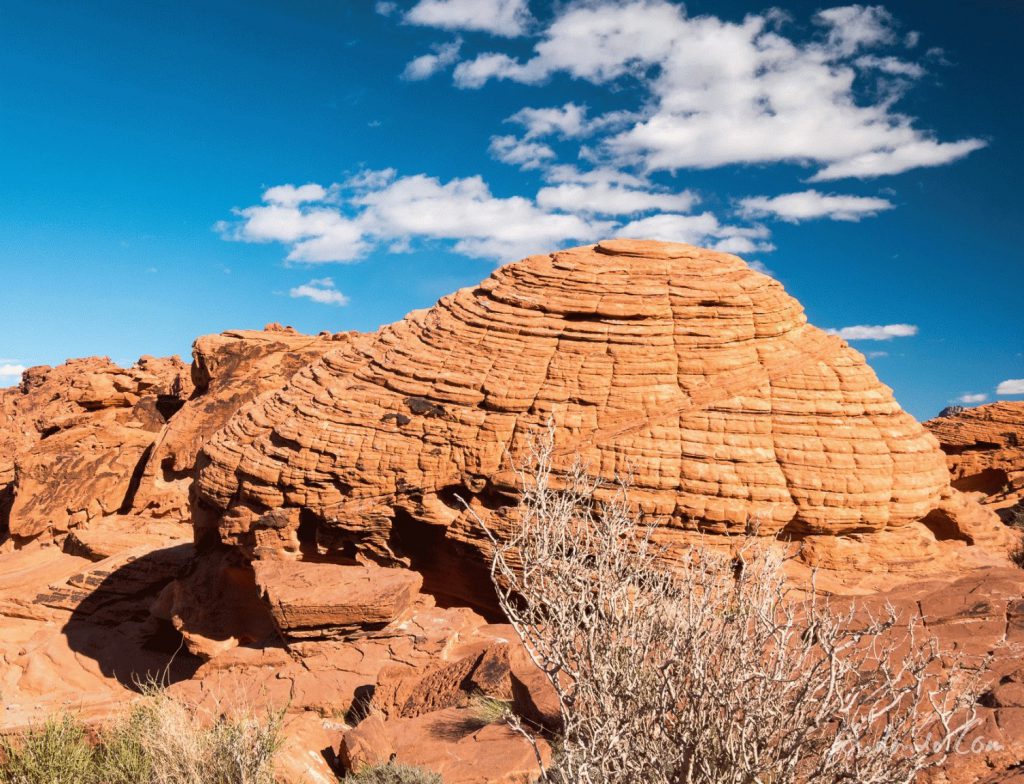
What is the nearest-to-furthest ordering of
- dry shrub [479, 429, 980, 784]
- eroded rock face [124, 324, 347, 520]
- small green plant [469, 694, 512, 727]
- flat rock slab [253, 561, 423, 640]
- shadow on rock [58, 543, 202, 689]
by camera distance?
dry shrub [479, 429, 980, 784], small green plant [469, 694, 512, 727], flat rock slab [253, 561, 423, 640], shadow on rock [58, 543, 202, 689], eroded rock face [124, 324, 347, 520]

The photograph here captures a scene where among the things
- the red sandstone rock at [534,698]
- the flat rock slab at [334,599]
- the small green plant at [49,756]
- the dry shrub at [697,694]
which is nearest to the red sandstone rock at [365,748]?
the red sandstone rock at [534,698]

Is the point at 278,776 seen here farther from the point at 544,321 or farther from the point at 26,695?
the point at 26,695

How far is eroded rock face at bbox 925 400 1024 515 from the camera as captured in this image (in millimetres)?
26062

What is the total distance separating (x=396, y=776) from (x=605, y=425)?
6.57 metres

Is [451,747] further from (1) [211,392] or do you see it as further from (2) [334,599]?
(1) [211,392]

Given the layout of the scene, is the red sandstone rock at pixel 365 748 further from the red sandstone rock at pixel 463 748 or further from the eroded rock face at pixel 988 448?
the eroded rock face at pixel 988 448

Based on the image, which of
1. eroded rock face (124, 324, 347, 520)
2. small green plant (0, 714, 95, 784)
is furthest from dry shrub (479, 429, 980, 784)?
eroded rock face (124, 324, 347, 520)

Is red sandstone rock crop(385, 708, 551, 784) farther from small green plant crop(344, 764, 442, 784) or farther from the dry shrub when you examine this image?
the dry shrub

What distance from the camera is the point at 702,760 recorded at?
4484 mm

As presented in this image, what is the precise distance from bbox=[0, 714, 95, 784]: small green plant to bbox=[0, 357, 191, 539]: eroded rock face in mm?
15726

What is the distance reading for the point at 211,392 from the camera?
24109 mm

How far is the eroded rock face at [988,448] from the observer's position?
26.1m

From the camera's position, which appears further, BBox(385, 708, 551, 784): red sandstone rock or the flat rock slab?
the flat rock slab

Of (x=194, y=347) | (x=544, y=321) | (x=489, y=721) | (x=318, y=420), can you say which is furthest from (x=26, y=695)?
(x=194, y=347)
